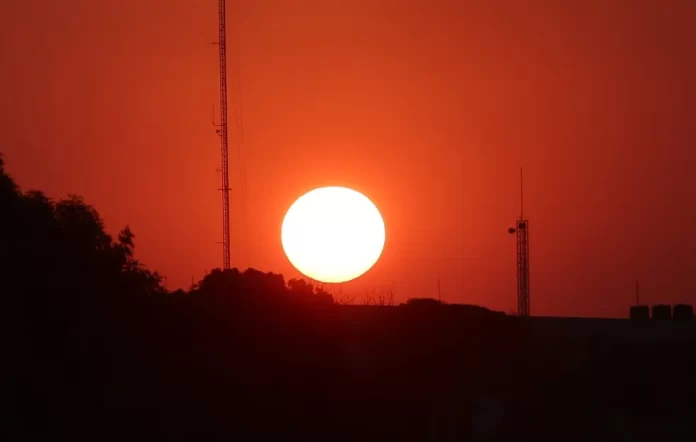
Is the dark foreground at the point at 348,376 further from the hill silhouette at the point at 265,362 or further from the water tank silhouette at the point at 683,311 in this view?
the water tank silhouette at the point at 683,311

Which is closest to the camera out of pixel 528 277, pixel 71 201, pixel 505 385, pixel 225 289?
pixel 71 201

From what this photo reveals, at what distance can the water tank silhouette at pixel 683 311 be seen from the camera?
5946 centimetres

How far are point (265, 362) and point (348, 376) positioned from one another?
3.11 meters

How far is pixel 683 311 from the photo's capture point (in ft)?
196

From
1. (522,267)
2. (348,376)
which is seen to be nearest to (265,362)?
(348,376)

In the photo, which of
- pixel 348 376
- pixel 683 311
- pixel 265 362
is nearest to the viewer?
pixel 265 362

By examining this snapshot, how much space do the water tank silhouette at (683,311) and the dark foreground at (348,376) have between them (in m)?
6.26

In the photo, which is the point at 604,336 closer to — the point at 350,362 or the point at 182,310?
the point at 350,362

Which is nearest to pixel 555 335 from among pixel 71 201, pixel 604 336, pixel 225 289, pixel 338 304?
pixel 604 336

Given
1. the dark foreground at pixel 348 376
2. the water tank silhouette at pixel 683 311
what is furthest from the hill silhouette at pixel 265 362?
the water tank silhouette at pixel 683 311

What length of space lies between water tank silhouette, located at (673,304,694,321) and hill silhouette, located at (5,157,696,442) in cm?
891

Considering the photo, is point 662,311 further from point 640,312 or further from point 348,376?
point 348,376

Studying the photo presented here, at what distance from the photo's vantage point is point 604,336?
51031mm

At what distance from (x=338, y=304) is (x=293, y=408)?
414 inches
